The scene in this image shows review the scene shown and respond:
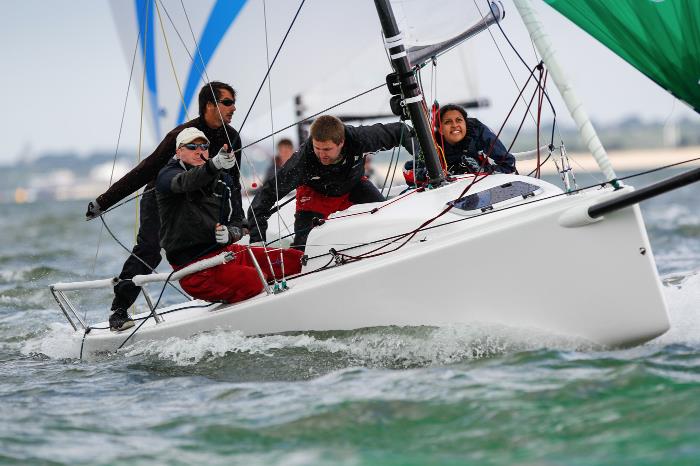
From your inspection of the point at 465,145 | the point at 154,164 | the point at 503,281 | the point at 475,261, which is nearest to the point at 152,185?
the point at 154,164

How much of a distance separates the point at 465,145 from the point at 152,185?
5.41 ft

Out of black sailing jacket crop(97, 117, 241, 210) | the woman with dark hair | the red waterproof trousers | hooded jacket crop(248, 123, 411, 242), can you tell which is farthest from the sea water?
the woman with dark hair

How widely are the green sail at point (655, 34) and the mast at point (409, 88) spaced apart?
990 mm

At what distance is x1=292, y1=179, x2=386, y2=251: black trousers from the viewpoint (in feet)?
16.6

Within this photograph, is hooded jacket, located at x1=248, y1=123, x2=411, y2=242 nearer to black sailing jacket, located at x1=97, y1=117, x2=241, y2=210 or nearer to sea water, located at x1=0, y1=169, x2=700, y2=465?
black sailing jacket, located at x1=97, y1=117, x2=241, y2=210

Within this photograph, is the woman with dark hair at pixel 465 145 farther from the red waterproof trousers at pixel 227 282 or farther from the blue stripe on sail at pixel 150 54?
the blue stripe on sail at pixel 150 54

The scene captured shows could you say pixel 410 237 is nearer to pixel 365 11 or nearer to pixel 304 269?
pixel 304 269

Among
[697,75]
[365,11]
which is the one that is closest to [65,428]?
[697,75]

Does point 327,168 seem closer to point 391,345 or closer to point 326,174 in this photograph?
point 326,174

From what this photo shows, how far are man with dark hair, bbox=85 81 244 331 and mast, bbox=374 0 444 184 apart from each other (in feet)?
2.72

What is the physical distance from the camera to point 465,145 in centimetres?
529

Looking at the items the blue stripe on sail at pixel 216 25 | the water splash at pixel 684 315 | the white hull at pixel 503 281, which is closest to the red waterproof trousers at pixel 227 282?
the white hull at pixel 503 281

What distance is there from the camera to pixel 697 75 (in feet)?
12.5

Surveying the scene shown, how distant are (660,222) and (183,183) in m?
10.9
